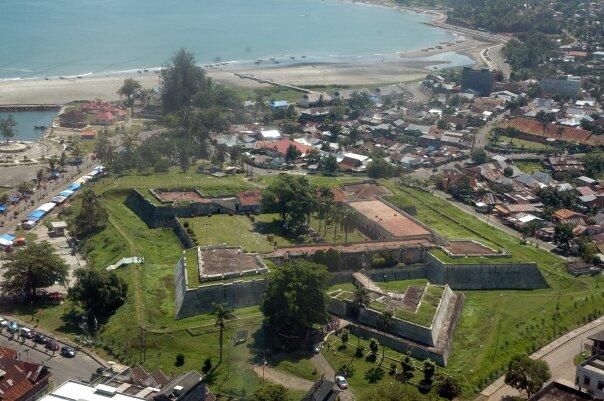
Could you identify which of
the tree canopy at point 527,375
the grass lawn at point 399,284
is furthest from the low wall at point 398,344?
the grass lawn at point 399,284

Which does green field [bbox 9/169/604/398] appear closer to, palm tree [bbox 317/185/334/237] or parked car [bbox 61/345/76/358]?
parked car [bbox 61/345/76/358]

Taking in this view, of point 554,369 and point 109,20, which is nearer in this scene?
point 554,369

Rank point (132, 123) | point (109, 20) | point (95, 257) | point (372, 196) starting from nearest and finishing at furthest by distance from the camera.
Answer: point (95, 257) → point (372, 196) → point (132, 123) → point (109, 20)

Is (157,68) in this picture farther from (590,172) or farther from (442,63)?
(590,172)

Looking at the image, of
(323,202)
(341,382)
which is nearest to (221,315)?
(341,382)

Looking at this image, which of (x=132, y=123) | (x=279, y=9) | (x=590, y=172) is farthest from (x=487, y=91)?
(x=279, y=9)

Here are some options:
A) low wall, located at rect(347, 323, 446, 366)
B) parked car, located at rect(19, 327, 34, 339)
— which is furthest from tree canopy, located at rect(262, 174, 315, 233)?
parked car, located at rect(19, 327, 34, 339)
